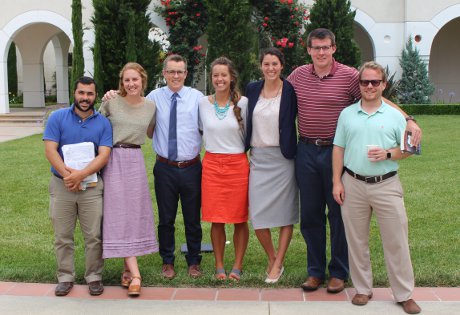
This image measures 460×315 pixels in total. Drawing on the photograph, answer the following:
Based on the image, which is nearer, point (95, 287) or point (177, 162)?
point (95, 287)

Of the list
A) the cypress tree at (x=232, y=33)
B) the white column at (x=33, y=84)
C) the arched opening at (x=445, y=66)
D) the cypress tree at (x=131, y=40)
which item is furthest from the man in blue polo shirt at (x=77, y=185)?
the white column at (x=33, y=84)

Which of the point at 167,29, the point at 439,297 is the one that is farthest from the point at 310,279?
the point at 167,29

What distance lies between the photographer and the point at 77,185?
4.63 metres

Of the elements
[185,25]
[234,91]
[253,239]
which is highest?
[185,25]

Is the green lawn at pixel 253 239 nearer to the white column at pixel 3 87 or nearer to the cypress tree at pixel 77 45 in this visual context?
the cypress tree at pixel 77 45

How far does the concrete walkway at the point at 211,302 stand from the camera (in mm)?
4320

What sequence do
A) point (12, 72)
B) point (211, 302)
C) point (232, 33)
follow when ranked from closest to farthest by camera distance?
point (211, 302) < point (232, 33) < point (12, 72)

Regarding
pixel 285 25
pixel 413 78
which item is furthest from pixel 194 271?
pixel 413 78

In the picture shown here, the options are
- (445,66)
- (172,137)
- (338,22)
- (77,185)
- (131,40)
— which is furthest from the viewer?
(445,66)

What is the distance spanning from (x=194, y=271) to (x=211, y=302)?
2.17 feet

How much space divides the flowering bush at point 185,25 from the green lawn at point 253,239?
6963 millimetres

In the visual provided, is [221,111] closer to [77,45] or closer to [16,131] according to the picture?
[77,45]

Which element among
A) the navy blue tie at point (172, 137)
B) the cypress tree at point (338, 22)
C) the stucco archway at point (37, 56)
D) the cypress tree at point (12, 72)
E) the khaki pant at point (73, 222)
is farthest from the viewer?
the cypress tree at point (12, 72)

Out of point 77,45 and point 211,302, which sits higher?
point 77,45
